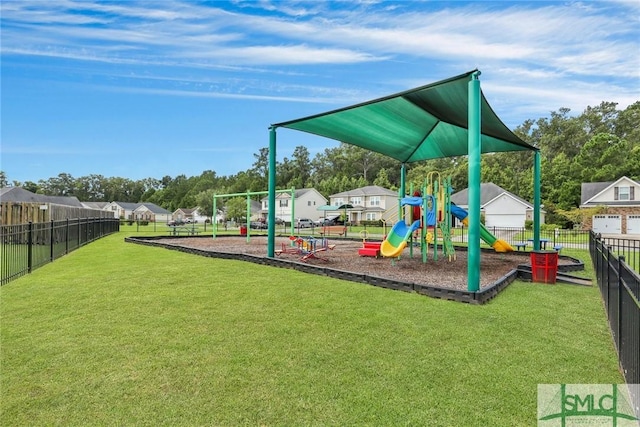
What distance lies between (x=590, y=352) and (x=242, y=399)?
3.91 m

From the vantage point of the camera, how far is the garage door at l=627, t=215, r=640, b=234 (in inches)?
1229

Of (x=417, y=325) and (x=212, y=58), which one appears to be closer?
(x=417, y=325)

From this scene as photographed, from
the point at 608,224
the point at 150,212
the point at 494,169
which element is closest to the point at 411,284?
the point at 608,224

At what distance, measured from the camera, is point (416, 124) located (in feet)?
36.7

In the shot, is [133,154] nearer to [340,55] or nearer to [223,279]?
[340,55]

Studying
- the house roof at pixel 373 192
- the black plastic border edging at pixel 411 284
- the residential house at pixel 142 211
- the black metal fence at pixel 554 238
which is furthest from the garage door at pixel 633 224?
the residential house at pixel 142 211

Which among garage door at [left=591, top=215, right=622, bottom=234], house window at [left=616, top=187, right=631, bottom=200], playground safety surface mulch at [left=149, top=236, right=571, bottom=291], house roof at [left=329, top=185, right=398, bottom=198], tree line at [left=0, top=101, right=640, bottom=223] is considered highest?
tree line at [left=0, top=101, right=640, bottom=223]

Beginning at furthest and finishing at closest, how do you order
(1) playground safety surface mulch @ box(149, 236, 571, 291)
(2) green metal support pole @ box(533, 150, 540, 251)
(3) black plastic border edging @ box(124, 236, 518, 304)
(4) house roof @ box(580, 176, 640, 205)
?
(4) house roof @ box(580, 176, 640, 205), (2) green metal support pole @ box(533, 150, 540, 251), (1) playground safety surface mulch @ box(149, 236, 571, 291), (3) black plastic border edging @ box(124, 236, 518, 304)

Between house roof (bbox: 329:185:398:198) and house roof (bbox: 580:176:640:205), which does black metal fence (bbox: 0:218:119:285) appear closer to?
house roof (bbox: 329:185:398:198)

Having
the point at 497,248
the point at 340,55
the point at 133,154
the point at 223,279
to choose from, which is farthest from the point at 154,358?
the point at 133,154

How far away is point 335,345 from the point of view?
412cm

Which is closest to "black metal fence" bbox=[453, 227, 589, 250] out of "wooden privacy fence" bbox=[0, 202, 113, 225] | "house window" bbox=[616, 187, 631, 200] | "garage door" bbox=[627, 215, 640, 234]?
"garage door" bbox=[627, 215, 640, 234]

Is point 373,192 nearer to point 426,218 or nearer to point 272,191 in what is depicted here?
point 426,218

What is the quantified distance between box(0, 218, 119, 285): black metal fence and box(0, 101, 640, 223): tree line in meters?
24.7
